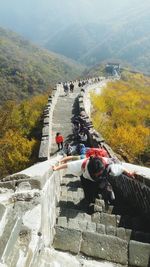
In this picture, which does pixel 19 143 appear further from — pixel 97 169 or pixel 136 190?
pixel 136 190

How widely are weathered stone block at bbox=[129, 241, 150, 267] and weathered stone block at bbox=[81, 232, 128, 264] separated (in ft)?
0.25

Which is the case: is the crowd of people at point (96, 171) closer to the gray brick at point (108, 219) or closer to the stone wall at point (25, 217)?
the gray brick at point (108, 219)

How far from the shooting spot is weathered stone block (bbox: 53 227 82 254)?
5734 millimetres

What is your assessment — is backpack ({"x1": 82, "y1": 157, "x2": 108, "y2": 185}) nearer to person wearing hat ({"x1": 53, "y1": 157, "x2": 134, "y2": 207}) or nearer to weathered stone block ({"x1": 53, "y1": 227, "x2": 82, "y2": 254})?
person wearing hat ({"x1": 53, "y1": 157, "x2": 134, "y2": 207})

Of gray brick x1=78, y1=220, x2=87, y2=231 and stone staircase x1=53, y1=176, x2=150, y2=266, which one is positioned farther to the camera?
gray brick x1=78, y1=220, x2=87, y2=231

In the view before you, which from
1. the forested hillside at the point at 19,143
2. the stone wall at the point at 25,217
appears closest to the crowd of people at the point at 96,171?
the stone wall at the point at 25,217

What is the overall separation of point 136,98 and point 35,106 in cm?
1774

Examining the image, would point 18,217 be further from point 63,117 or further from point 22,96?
point 22,96

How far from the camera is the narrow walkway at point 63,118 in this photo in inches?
829

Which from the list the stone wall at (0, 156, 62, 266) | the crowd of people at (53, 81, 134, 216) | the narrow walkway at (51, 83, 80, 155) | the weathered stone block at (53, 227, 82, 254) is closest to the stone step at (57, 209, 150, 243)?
the stone wall at (0, 156, 62, 266)

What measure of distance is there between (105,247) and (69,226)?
3.22 feet

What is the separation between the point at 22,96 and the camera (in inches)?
4451

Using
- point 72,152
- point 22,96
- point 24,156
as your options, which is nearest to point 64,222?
point 72,152

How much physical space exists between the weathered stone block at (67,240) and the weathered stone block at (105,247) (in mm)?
98
